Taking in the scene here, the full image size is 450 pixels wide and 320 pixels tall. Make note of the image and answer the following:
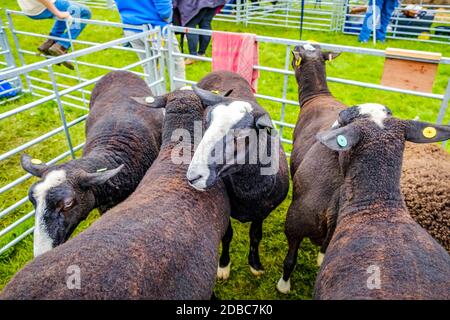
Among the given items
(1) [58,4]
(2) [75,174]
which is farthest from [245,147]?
(1) [58,4]

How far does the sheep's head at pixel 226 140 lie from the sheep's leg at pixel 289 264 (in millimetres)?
739

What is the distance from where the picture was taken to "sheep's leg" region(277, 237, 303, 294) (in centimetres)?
262

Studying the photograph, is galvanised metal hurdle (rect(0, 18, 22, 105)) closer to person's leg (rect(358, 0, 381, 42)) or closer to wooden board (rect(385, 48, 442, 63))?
wooden board (rect(385, 48, 442, 63))

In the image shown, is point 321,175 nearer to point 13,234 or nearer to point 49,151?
point 13,234

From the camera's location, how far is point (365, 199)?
1.89m

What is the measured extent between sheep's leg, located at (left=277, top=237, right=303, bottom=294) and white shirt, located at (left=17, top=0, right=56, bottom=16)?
204 inches

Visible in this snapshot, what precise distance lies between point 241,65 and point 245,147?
2.05 meters

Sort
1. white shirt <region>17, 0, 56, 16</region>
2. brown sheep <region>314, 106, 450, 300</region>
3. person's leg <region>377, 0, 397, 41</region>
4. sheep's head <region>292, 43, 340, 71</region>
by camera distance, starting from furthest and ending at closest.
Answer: person's leg <region>377, 0, 397, 41</region>, white shirt <region>17, 0, 56, 16</region>, sheep's head <region>292, 43, 340, 71</region>, brown sheep <region>314, 106, 450, 300</region>

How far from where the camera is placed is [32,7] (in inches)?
206

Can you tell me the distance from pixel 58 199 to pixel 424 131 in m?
2.39

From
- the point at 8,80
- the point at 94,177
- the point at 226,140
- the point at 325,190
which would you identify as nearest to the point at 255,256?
the point at 325,190

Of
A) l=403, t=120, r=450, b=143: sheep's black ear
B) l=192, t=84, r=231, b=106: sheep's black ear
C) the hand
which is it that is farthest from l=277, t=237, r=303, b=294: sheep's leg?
the hand

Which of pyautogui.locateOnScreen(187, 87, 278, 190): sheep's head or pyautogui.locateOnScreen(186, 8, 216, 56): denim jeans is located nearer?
pyautogui.locateOnScreen(187, 87, 278, 190): sheep's head

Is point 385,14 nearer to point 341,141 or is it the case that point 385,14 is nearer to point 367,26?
point 367,26
